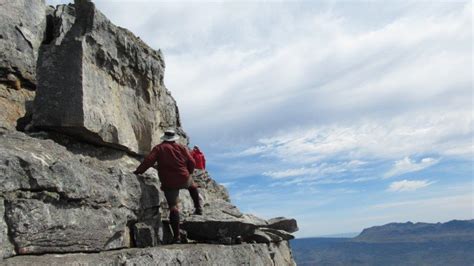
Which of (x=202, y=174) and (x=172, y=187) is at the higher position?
(x=202, y=174)

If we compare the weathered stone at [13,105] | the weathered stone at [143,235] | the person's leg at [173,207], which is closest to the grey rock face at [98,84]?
the weathered stone at [13,105]

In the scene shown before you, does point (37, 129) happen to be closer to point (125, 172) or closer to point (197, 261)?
point (125, 172)

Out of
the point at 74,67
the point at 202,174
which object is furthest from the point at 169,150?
the point at 202,174

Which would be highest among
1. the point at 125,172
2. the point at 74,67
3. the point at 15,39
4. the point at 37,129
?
the point at 15,39

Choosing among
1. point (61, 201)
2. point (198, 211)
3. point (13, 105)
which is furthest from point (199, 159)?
point (61, 201)

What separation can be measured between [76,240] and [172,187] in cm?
399

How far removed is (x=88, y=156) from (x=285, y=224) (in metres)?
12.5

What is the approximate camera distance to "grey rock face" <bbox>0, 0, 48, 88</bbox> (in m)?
15.7

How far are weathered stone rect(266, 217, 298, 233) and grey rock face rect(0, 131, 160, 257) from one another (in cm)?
1097

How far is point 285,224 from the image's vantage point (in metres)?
23.8

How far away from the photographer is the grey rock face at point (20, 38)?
15.7 m

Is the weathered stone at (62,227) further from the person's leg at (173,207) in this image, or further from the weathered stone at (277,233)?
the weathered stone at (277,233)

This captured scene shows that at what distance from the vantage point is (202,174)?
22.7m

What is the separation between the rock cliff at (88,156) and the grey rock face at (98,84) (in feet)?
0.13
